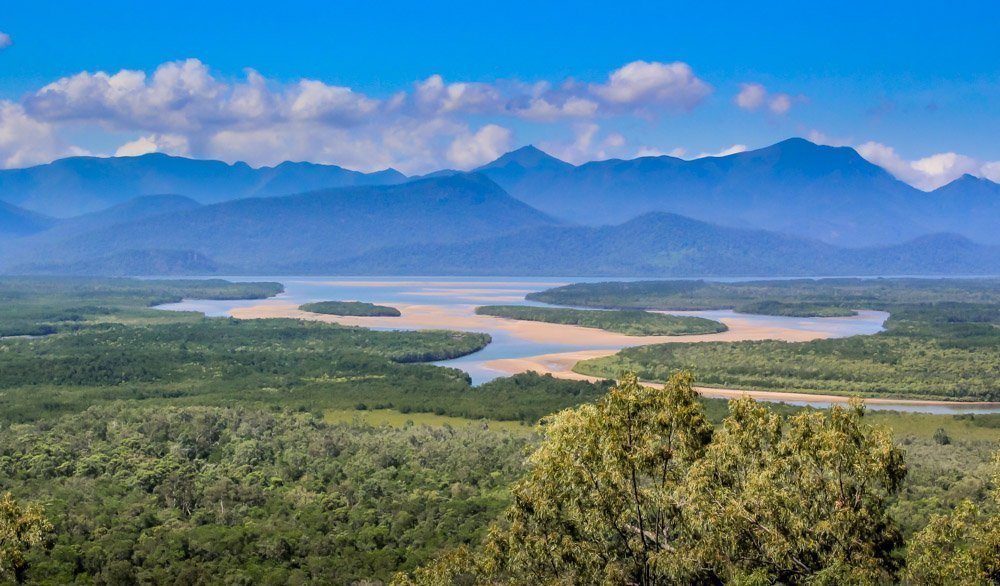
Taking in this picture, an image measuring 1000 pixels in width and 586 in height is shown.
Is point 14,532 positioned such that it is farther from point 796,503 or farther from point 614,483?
point 796,503

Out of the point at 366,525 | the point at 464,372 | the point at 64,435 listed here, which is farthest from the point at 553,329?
the point at 366,525

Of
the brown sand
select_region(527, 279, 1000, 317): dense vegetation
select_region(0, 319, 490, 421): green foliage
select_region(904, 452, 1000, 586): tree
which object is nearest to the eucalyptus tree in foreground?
select_region(904, 452, 1000, 586): tree

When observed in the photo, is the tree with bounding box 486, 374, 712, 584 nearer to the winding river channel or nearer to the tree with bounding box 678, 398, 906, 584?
Answer: the tree with bounding box 678, 398, 906, 584

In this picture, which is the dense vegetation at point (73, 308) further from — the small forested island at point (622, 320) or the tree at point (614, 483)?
the tree at point (614, 483)

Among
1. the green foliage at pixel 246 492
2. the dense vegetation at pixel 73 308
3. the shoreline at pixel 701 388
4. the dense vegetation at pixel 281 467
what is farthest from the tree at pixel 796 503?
the dense vegetation at pixel 73 308

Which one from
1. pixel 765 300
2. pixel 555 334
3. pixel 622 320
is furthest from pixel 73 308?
pixel 765 300

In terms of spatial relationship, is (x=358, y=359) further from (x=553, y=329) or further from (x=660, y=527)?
(x=660, y=527)
